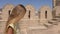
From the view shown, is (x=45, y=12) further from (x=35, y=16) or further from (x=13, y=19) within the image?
(x=13, y=19)

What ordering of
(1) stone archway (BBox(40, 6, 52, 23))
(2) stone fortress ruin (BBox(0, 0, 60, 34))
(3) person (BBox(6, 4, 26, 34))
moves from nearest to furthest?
(3) person (BBox(6, 4, 26, 34)) < (2) stone fortress ruin (BBox(0, 0, 60, 34)) < (1) stone archway (BBox(40, 6, 52, 23))

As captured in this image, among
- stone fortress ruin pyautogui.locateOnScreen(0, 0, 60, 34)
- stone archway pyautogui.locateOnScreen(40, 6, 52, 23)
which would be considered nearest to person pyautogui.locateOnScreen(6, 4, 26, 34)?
stone fortress ruin pyautogui.locateOnScreen(0, 0, 60, 34)

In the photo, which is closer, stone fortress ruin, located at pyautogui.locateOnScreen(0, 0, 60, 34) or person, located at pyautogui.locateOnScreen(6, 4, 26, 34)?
person, located at pyautogui.locateOnScreen(6, 4, 26, 34)

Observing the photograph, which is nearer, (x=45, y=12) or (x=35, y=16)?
(x=35, y=16)

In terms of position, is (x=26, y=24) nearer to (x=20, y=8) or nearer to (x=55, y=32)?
(x=55, y=32)

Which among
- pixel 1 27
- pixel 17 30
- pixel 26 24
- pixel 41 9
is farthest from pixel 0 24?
pixel 17 30

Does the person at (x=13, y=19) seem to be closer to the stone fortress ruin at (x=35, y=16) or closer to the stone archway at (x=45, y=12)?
the stone fortress ruin at (x=35, y=16)

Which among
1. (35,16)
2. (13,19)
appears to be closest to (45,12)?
(35,16)

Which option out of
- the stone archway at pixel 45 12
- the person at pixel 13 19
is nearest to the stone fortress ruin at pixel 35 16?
the stone archway at pixel 45 12

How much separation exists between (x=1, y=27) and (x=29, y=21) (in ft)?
4.12

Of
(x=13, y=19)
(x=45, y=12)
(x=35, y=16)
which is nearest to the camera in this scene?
(x=13, y=19)

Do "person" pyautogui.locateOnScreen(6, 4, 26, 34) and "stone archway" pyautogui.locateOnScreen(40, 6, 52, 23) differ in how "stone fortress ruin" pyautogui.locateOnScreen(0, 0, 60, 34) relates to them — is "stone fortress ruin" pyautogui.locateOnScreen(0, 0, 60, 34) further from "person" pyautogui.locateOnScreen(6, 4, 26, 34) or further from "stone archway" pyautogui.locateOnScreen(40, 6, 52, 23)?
"person" pyautogui.locateOnScreen(6, 4, 26, 34)

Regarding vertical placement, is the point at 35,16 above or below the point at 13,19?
below

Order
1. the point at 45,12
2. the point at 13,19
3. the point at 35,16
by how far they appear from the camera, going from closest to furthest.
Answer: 1. the point at 13,19
2. the point at 35,16
3. the point at 45,12
